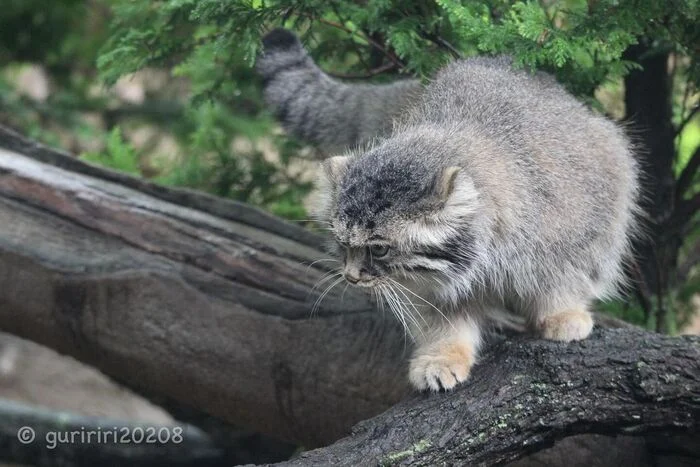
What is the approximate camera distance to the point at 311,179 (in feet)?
18.2

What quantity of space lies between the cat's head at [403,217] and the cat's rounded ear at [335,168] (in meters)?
0.09

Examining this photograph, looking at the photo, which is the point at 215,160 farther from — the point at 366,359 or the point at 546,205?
the point at 546,205

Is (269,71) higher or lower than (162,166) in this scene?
higher

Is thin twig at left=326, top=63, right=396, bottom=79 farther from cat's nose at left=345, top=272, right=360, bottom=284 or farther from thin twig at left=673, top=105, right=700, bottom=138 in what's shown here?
cat's nose at left=345, top=272, right=360, bottom=284

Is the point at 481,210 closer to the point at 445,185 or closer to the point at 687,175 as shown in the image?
the point at 445,185

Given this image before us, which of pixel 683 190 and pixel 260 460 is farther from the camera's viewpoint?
pixel 260 460

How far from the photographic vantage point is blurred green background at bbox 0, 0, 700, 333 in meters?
3.43

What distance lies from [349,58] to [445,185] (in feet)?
9.27

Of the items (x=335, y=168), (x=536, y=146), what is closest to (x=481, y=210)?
(x=536, y=146)

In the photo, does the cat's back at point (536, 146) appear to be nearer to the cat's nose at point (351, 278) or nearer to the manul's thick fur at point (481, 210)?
the manul's thick fur at point (481, 210)

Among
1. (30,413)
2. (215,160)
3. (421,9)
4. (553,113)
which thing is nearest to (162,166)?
(215,160)

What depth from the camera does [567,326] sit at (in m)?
3.53

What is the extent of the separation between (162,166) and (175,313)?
209 cm

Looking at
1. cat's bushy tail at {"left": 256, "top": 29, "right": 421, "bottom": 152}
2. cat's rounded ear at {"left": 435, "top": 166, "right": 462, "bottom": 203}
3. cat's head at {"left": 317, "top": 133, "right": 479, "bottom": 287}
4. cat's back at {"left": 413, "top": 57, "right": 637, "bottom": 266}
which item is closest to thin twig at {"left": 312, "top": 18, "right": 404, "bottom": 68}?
cat's bushy tail at {"left": 256, "top": 29, "right": 421, "bottom": 152}
